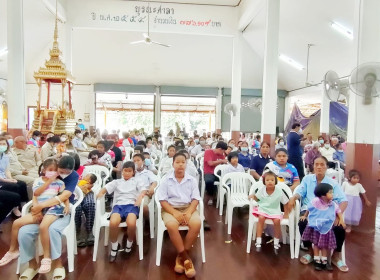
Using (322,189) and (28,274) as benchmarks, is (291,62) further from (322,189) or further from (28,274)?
(28,274)

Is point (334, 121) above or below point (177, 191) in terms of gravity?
above

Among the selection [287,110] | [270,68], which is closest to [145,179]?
[270,68]

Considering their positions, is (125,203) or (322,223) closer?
(322,223)

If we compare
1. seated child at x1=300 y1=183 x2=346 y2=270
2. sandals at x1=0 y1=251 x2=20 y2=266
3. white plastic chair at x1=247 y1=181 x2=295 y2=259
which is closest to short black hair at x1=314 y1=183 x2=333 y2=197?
seated child at x1=300 y1=183 x2=346 y2=270

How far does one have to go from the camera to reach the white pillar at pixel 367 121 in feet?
12.4

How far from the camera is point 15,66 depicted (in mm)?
5773

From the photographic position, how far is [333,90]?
450 centimetres

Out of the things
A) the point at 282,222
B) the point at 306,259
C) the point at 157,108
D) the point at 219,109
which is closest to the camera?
the point at 306,259

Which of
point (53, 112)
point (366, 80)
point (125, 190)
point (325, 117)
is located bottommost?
point (125, 190)

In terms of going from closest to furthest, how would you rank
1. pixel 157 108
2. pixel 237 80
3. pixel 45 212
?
pixel 45 212 < pixel 237 80 < pixel 157 108

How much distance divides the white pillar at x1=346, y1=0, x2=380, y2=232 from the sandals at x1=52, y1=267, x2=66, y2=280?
3509mm

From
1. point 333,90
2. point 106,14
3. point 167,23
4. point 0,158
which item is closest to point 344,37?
point 333,90

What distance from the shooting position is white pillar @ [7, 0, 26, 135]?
18.9ft

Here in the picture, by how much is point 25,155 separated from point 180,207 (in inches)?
112
